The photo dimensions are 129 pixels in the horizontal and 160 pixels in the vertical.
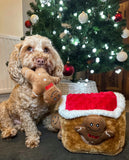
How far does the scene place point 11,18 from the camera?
222 centimetres

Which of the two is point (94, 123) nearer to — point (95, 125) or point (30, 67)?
point (95, 125)

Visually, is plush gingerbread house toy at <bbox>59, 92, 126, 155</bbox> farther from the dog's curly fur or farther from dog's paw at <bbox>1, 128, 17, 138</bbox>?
dog's paw at <bbox>1, 128, 17, 138</bbox>

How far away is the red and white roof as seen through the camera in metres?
0.77

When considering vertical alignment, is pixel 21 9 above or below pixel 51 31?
above

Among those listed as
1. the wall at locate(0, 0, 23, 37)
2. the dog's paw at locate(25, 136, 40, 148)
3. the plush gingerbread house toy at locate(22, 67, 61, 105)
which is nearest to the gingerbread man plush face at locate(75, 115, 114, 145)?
the plush gingerbread house toy at locate(22, 67, 61, 105)

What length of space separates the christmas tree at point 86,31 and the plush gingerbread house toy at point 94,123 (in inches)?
31.6

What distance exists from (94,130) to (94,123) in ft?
0.13

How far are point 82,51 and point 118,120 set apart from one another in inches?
39.5

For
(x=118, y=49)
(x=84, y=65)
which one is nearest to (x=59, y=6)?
(x=84, y=65)

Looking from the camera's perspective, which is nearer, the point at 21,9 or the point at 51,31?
the point at 51,31

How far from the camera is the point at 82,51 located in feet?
5.31

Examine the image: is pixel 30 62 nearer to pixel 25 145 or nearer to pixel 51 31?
pixel 25 145

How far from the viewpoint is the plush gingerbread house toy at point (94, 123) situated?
2.47 feet

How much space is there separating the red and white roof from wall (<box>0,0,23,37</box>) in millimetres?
1813
